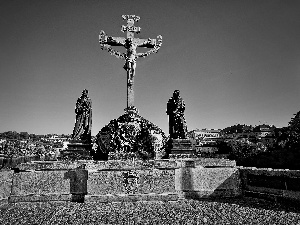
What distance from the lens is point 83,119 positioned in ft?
30.1

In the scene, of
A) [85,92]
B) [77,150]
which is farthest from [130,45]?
[77,150]

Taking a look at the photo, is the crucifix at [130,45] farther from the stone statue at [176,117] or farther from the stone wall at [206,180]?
the stone wall at [206,180]

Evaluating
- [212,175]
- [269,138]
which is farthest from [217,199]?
[269,138]

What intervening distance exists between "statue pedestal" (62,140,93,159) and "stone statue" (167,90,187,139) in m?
3.07

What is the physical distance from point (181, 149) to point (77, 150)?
363cm

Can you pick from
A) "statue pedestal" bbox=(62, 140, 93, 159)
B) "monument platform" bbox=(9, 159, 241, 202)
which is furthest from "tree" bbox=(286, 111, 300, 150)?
"statue pedestal" bbox=(62, 140, 93, 159)

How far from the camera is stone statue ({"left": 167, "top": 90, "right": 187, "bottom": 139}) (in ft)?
27.9

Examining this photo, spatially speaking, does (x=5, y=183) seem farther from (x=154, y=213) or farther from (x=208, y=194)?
(x=208, y=194)

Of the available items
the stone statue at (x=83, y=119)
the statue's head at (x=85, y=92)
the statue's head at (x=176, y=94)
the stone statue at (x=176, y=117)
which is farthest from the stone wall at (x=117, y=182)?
the statue's head at (x=85, y=92)

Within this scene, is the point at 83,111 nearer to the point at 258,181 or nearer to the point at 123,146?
the point at 123,146

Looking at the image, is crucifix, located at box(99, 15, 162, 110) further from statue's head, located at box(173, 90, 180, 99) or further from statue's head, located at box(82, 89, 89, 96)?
statue's head, located at box(173, 90, 180, 99)

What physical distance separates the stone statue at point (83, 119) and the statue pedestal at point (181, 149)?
3108 mm

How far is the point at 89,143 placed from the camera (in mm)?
8703

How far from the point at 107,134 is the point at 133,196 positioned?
3327 millimetres
